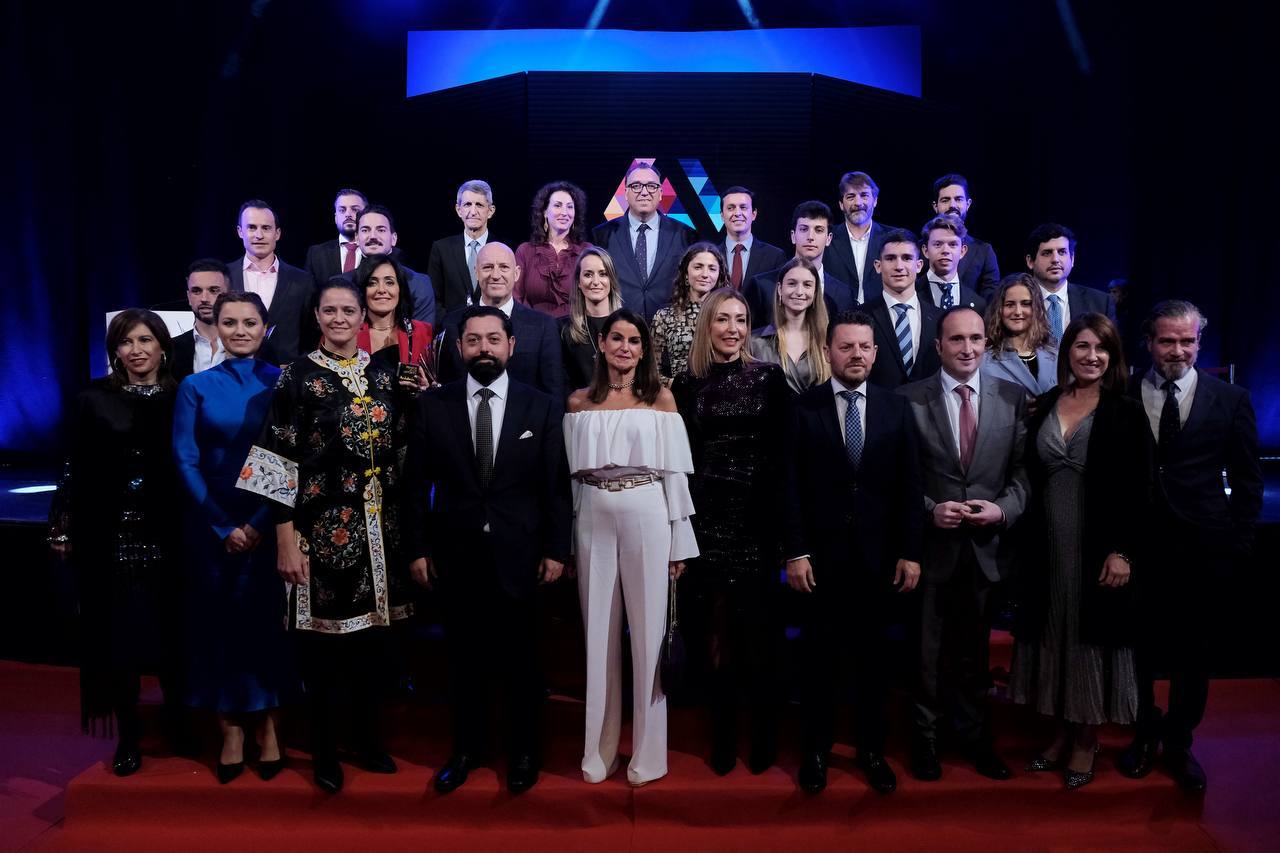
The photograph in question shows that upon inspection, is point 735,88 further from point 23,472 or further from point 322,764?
point 23,472

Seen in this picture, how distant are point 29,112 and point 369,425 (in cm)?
561

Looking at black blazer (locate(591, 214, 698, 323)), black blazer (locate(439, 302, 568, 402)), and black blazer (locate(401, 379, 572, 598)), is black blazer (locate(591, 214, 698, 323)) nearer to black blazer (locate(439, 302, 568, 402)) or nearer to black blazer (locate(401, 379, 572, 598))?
black blazer (locate(439, 302, 568, 402))

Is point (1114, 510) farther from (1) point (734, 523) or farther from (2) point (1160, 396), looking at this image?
(1) point (734, 523)

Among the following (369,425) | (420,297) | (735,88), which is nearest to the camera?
(369,425)

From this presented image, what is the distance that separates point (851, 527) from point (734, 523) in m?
0.39

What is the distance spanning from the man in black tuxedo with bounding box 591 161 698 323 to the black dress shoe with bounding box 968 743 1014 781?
256 cm

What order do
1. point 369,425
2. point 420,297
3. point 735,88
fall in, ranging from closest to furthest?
point 369,425, point 420,297, point 735,88

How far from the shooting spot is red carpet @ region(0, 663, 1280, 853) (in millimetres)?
3059

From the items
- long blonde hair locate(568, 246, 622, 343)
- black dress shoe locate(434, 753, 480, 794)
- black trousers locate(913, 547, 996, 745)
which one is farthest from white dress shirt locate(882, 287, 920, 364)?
black dress shoe locate(434, 753, 480, 794)

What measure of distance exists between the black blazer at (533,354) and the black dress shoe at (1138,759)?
8.22ft

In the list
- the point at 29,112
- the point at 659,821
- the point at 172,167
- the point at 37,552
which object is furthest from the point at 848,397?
the point at 29,112

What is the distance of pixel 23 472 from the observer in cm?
675

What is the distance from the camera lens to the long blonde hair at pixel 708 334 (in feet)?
10.6

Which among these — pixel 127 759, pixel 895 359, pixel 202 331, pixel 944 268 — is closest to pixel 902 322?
pixel 895 359
